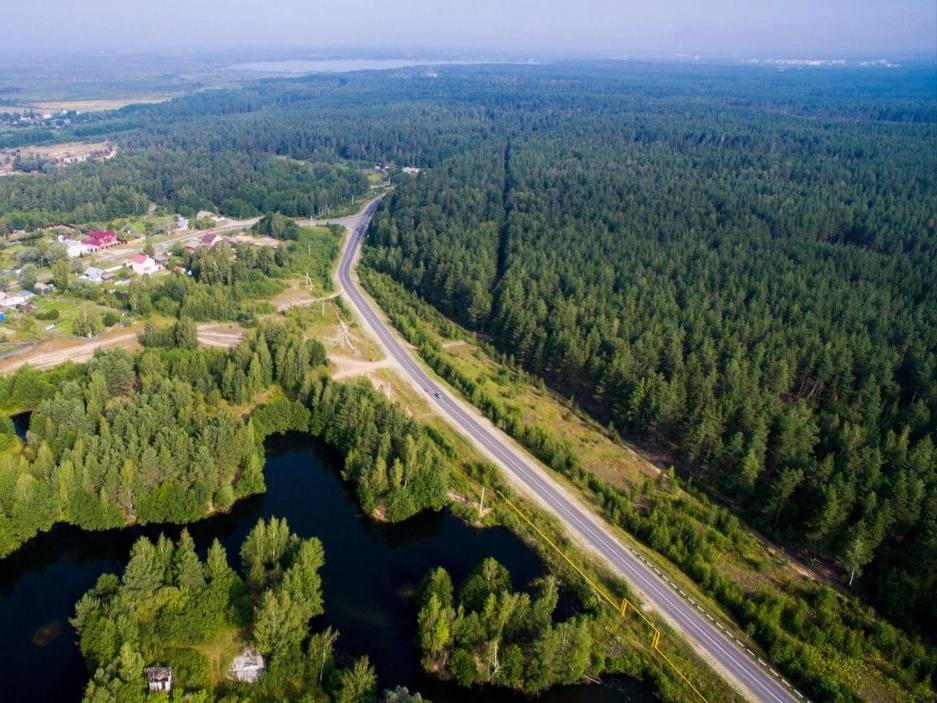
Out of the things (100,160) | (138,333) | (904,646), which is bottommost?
(100,160)

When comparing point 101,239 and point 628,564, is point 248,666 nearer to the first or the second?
point 628,564

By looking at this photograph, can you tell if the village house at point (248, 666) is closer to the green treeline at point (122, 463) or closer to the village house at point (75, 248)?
the green treeline at point (122, 463)

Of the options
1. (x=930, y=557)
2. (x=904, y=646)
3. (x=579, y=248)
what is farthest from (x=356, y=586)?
(x=579, y=248)

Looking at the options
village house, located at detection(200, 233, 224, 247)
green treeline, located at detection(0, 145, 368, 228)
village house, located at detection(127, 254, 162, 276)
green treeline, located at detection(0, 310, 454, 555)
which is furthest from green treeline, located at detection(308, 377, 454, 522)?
green treeline, located at detection(0, 145, 368, 228)

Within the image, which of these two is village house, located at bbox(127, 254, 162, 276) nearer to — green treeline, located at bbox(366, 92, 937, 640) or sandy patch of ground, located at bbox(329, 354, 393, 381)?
green treeline, located at bbox(366, 92, 937, 640)

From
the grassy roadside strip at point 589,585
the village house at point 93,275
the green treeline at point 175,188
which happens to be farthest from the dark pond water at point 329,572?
the green treeline at point 175,188

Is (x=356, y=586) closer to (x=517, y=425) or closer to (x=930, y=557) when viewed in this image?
(x=517, y=425)
